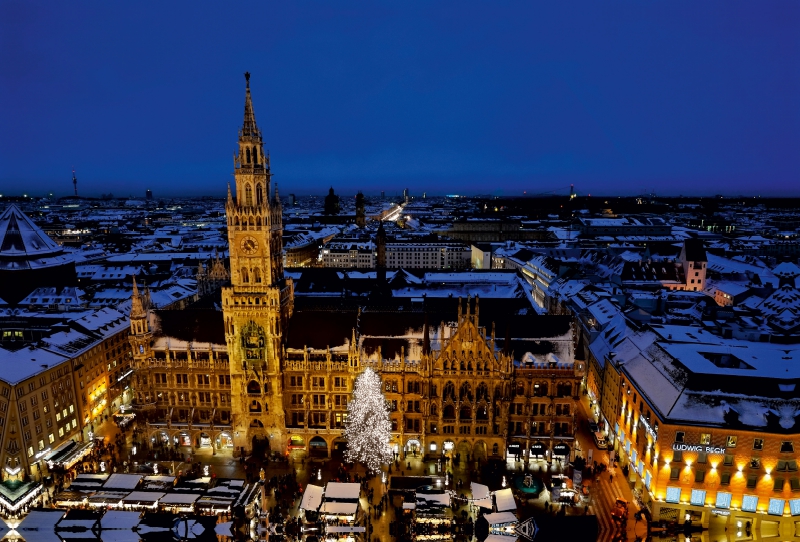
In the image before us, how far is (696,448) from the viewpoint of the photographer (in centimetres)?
5353

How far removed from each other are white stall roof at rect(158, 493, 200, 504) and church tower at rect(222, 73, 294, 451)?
14399 mm

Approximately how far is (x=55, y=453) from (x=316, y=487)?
116 ft

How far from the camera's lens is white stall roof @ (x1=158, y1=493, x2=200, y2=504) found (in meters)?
55.1

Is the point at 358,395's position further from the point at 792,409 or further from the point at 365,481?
Answer: the point at 792,409

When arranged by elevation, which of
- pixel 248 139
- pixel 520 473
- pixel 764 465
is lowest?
pixel 520 473

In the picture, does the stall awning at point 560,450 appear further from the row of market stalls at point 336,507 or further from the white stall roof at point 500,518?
the row of market stalls at point 336,507

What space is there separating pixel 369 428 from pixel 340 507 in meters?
10.4

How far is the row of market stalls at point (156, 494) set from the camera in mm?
54875

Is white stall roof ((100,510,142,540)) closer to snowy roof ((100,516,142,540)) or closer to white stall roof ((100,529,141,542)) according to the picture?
snowy roof ((100,516,142,540))

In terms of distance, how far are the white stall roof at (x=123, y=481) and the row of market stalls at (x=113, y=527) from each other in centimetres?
356

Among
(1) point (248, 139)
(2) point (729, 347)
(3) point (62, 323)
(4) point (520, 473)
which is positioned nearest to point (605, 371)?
(2) point (729, 347)

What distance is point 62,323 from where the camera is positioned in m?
82.4

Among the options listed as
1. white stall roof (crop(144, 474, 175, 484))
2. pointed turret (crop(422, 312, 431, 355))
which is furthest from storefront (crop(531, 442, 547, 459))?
white stall roof (crop(144, 474, 175, 484))

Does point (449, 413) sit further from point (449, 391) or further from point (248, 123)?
point (248, 123)
